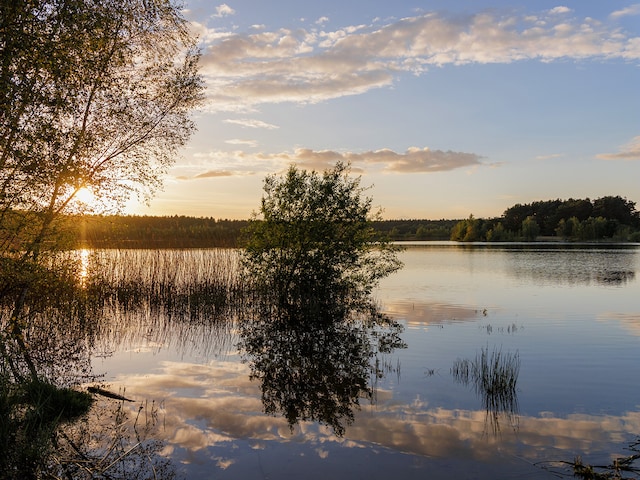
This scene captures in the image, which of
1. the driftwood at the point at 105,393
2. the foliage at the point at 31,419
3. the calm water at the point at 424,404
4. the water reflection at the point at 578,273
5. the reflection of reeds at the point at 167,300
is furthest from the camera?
the water reflection at the point at 578,273

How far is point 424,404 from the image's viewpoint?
10.4 m

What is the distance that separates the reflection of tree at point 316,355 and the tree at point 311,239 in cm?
90

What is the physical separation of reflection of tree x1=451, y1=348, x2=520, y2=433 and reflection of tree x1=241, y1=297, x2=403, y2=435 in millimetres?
2193

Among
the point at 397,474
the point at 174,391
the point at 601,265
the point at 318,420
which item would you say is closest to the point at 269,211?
the point at 174,391

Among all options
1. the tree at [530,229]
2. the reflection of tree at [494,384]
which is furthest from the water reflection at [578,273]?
the tree at [530,229]

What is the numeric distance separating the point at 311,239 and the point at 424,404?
1230 cm

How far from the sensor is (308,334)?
59.6 feet

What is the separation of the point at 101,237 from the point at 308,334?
36.6 feet

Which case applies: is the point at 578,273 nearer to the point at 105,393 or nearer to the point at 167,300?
the point at 167,300

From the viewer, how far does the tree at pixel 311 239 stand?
22.0 metres

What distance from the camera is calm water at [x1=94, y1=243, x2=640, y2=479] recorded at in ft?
25.7

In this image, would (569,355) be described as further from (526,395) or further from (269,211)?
(269,211)

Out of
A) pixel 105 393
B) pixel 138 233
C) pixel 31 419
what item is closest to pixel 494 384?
pixel 105 393

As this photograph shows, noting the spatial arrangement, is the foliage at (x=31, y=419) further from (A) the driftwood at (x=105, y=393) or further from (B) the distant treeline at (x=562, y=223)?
(B) the distant treeline at (x=562, y=223)
